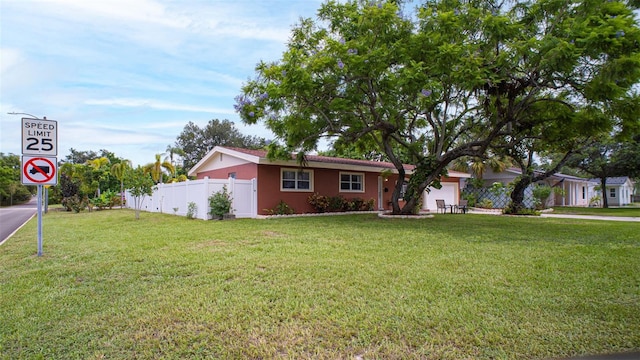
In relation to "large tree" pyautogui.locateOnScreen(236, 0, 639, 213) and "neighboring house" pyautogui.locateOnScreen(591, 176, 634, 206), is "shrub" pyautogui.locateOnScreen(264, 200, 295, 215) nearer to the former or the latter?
"large tree" pyautogui.locateOnScreen(236, 0, 639, 213)

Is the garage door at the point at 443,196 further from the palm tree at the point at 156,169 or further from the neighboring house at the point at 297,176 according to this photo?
the palm tree at the point at 156,169

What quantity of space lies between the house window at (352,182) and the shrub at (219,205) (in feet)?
20.6

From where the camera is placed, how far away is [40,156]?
7074mm

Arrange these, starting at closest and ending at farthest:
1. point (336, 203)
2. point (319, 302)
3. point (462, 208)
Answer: point (319, 302), point (336, 203), point (462, 208)

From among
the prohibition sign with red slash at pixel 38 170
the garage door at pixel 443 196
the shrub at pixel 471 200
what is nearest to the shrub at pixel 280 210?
the prohibition sign with red slash at pixel 38 170

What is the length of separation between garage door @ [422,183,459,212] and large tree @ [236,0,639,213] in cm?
809

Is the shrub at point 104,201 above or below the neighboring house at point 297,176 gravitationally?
below

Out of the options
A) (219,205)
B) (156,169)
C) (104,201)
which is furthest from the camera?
(156,169)

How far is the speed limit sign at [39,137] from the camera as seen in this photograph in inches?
272

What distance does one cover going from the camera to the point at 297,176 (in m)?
16.8

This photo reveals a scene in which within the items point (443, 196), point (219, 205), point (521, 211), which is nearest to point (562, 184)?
point (443, 196)

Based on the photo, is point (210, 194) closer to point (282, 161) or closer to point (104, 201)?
point (282, 161)

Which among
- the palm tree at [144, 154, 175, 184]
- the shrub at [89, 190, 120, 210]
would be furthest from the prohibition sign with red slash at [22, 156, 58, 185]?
the palm tree at [144, 154, 175, 184]

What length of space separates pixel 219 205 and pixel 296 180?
13.1ft
